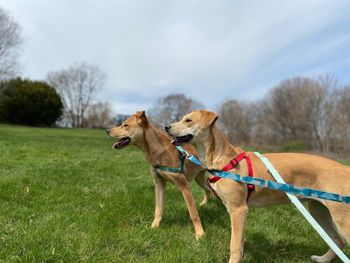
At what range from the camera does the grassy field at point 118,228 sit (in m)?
4.45

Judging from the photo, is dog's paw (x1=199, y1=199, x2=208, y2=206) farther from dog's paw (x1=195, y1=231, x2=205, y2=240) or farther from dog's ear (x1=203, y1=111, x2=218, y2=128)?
dog's ear (x1=203, y1=111, x2=218, y2=128)

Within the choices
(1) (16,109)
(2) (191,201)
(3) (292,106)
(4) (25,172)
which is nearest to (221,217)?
(2) (191,201)

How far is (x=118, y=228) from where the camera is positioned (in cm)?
529

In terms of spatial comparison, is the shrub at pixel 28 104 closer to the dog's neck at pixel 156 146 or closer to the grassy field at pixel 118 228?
the grassy field at pixel 118 228

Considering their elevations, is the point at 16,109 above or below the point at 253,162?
above

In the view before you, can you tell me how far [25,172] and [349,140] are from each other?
4449 cm

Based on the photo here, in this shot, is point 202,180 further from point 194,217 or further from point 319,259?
point 319,259

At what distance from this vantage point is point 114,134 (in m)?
6.51

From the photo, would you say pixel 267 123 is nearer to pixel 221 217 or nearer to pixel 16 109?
pixel 16 109

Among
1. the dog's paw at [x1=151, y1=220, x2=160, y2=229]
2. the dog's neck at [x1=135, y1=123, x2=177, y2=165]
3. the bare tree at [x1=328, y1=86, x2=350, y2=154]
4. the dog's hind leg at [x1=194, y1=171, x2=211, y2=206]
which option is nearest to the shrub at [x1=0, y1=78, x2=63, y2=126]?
the bare tree at [x1=328, y1=86, x2=350, y2=154]

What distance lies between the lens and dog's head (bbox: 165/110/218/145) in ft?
16.2

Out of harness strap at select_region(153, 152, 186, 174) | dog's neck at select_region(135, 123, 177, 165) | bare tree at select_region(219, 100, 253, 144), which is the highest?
bare tree at select_region(219, 100, 253, 144)

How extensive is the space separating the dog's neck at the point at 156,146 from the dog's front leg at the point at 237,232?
1.86 meters

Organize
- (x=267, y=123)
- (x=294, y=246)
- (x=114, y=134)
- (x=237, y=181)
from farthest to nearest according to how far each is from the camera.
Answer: (x=267, y=123) < (x=114, y=134) < (x=294, y=246) < (x=237, y=181)
